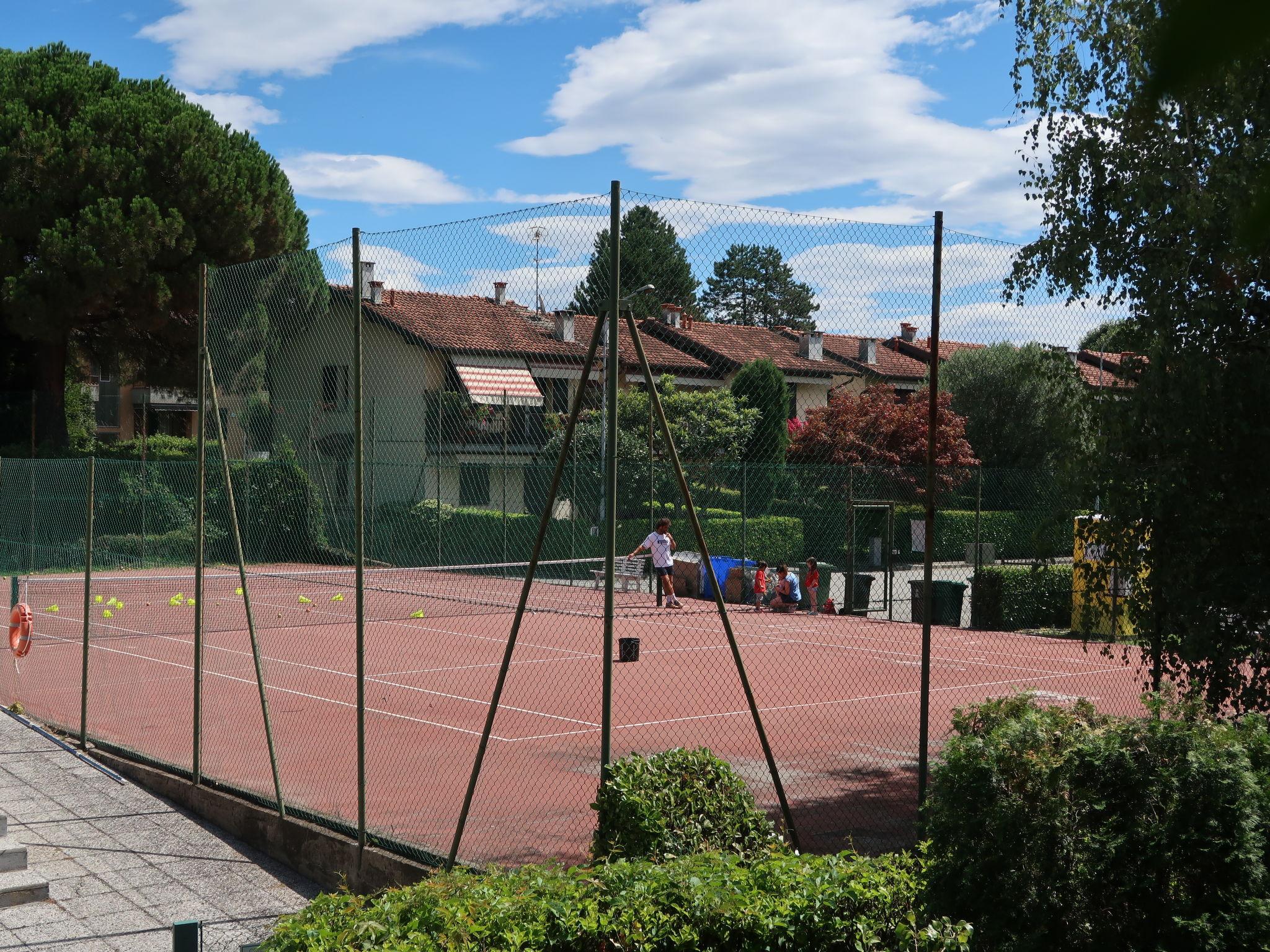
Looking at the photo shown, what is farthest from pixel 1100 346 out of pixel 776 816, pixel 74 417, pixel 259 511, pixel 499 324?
pixel 74 417

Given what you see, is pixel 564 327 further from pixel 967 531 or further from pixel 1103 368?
pixel 967 531

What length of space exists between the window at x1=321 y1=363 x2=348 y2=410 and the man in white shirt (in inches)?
457

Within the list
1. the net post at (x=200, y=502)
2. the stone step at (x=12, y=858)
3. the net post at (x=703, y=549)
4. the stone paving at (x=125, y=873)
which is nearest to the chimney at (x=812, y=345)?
the net post at (x=703, y=549)

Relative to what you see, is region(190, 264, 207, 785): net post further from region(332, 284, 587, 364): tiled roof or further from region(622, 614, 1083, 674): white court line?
region(622, 614, 1083, 674): white court line

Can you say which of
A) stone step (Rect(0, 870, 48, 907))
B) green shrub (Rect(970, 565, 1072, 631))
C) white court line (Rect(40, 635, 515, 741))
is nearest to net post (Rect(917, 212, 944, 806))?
stone step (Rect(0, 870, 48, 907))

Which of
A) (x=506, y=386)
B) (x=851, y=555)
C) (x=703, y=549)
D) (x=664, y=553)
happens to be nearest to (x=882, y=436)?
(x=851, y=555)

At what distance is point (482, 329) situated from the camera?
235 inches

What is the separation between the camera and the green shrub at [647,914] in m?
3.83

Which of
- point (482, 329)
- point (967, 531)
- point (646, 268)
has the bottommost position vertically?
point (967, 531)

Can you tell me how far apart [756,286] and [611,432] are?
852 mm

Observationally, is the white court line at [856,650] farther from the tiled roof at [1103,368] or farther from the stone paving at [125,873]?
the tiled roof at [1103,368]

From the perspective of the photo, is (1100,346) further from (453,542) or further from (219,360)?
(453,542)

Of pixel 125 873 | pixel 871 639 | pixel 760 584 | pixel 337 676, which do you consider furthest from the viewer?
pixel 760 584

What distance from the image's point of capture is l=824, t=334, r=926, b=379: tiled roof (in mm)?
6484
